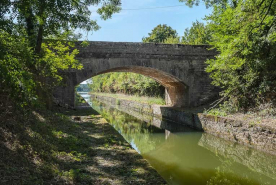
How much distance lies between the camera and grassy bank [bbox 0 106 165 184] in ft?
10.9

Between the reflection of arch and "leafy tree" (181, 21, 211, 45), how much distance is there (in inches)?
351

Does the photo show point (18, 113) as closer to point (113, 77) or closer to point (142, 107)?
point (142, 107)

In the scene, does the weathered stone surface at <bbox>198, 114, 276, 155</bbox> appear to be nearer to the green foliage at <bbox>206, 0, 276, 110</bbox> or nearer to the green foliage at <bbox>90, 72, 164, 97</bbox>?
the green foliage at <bbox>206, 0, 276, 110</bbox>

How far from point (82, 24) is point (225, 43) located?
644cm

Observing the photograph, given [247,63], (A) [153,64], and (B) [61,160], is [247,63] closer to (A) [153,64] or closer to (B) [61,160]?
(A) [153,64]

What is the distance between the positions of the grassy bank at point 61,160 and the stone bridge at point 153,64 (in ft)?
20.9

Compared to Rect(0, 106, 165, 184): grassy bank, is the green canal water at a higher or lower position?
lower

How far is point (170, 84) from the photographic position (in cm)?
1579

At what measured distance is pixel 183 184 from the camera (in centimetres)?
499

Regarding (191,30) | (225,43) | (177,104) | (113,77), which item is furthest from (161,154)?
(113,77)

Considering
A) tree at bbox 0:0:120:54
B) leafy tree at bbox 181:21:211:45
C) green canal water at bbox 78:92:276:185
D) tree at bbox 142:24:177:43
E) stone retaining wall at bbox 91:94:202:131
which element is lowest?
green canal water at bbox 78:92:276:185

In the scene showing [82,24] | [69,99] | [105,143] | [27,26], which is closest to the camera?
[105,143]

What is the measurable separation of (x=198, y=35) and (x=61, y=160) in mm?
22986

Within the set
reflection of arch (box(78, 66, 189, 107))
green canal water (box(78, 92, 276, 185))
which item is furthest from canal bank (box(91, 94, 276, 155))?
reflection of arch (box(78, 66, 189, 107))
